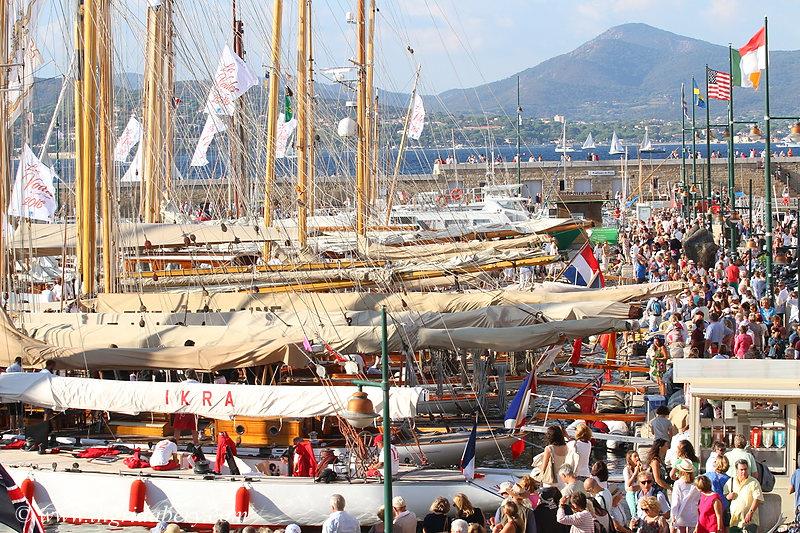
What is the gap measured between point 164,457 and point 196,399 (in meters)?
0.94

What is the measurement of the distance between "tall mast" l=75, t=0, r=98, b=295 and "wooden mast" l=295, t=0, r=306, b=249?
494 centimetres

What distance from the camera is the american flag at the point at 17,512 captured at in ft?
38.7

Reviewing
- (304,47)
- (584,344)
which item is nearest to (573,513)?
(584,344)

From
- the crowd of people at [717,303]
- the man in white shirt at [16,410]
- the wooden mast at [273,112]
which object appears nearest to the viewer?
the man in white shirt at [16,410]

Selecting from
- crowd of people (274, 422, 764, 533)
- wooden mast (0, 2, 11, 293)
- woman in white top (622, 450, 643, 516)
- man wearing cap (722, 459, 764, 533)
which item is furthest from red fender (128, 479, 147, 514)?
man wearing cap (722, 459, 764, 533)

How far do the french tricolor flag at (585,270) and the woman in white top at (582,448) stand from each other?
575 inches

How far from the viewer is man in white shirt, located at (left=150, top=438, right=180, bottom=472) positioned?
19531 mm

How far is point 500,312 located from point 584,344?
904 cm

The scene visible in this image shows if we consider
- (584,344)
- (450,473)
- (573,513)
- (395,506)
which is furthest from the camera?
(584,344)

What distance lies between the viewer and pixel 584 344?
33.4m

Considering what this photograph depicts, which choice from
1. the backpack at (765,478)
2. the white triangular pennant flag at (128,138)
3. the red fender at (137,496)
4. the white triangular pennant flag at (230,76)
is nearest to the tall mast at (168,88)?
the white triangular pennant flag at (128,138)

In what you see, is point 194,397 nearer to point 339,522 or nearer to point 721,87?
point 339,522

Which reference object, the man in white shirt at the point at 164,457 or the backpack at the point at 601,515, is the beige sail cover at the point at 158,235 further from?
the backpack at the point at 601,515

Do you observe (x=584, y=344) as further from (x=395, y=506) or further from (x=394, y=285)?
(x=395, y=506)
